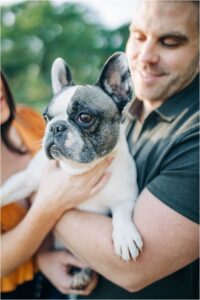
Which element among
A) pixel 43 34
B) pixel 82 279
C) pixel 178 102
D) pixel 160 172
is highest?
pixel 178 102

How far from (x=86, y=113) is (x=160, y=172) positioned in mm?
230

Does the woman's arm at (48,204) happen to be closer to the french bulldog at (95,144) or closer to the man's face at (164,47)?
the french bulldog at (95,144)

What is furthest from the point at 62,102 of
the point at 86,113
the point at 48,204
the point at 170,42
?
the point at 170,42

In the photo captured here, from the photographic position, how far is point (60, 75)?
116 cm

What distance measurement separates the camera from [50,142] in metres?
1.05

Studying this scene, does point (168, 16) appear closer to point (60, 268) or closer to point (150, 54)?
point (150, 54)

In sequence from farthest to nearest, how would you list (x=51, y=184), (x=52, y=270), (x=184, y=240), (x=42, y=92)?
1. (x=42, y=92)
2. (x=52, y=270)
3. (x=51, y=184)
4. (x=184, y=240)

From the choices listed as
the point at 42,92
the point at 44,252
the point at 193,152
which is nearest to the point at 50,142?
the point at 193,152

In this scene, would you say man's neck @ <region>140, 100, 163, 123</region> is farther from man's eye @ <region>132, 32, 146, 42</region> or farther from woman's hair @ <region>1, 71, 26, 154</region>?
woman's hair @ <region>1, 71, 26, 154</region>

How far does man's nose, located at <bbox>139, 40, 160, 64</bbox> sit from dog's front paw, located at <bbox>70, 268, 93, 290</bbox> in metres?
0.58

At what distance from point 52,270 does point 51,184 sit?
11.0 inches

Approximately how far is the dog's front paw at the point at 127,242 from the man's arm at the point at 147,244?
0.02m

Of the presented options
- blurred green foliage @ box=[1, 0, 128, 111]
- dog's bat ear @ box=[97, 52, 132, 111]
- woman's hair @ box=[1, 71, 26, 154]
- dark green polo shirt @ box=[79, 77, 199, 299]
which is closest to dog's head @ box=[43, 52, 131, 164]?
dog's bat ear @ box=[97, 52, 132, 111]

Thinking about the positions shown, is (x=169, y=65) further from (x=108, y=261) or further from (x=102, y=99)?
(x=108, y=261)
